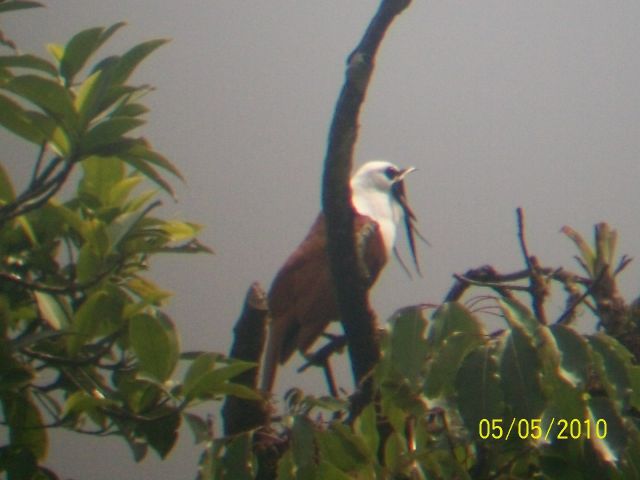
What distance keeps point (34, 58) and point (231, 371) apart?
1.20 feet

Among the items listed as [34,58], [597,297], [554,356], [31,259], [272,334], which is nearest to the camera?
[554,356]

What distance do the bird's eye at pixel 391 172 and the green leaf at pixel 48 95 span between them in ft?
4.92

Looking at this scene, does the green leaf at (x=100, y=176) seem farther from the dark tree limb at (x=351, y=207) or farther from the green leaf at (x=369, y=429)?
the green leaf at (x=369, y=429)

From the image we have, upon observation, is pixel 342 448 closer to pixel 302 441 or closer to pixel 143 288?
pixel 302 441

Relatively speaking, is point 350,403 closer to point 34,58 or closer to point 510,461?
point 510,461

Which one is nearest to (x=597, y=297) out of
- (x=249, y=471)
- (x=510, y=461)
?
(x=510, y=461)

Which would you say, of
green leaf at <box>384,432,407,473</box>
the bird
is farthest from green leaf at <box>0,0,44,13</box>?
the bird

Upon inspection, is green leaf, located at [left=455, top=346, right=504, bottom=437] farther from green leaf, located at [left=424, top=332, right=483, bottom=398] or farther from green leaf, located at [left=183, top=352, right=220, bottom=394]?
green leaf, located at [left=183, top=352, right=220, bottom=394]

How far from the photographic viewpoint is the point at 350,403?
4.23 feet

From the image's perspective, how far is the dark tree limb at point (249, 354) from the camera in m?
1.32

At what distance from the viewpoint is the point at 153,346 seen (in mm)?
1004

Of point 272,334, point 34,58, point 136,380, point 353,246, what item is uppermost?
point 34,58

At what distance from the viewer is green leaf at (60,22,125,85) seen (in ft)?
3.32

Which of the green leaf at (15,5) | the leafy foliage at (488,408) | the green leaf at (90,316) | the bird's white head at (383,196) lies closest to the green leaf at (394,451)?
the leafy foliage at (488,408)
